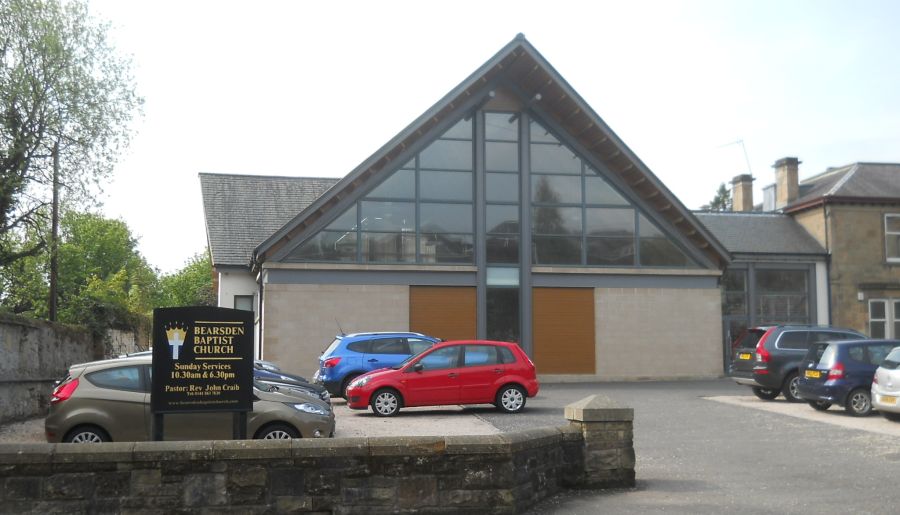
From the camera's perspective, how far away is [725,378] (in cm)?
2952

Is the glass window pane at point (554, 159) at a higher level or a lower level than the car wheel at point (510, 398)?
higher

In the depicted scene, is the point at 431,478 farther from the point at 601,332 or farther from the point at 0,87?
the point at 601,332

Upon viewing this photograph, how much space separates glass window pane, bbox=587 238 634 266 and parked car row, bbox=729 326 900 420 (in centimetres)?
660

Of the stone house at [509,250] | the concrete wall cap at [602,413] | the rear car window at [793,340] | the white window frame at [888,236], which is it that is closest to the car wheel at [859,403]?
the rear car window at [793,340]

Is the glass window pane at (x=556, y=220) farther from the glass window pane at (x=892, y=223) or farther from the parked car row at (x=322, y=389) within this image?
the glass window pane at (x=892, y=223)

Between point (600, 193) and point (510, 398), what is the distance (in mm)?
12383

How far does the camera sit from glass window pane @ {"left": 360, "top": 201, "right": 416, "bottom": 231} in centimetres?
2670

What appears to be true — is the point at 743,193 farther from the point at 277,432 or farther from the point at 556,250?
the point at 277,432

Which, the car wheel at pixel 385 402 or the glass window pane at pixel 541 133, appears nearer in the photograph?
the car wheel at pixel 385 402

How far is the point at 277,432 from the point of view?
40.0ft

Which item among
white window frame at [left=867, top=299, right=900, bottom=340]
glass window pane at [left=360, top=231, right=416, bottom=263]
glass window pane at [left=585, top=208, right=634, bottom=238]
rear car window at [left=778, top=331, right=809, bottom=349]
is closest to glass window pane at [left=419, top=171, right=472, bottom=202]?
glass window pane at [left=360, top=231, right=416, bottom=263]

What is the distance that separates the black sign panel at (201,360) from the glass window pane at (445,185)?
17.5 m

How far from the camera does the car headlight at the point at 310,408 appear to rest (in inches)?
496

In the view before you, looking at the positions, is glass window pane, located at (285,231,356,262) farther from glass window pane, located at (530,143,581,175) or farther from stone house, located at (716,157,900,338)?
stone house, located at (716,157,900,338)
